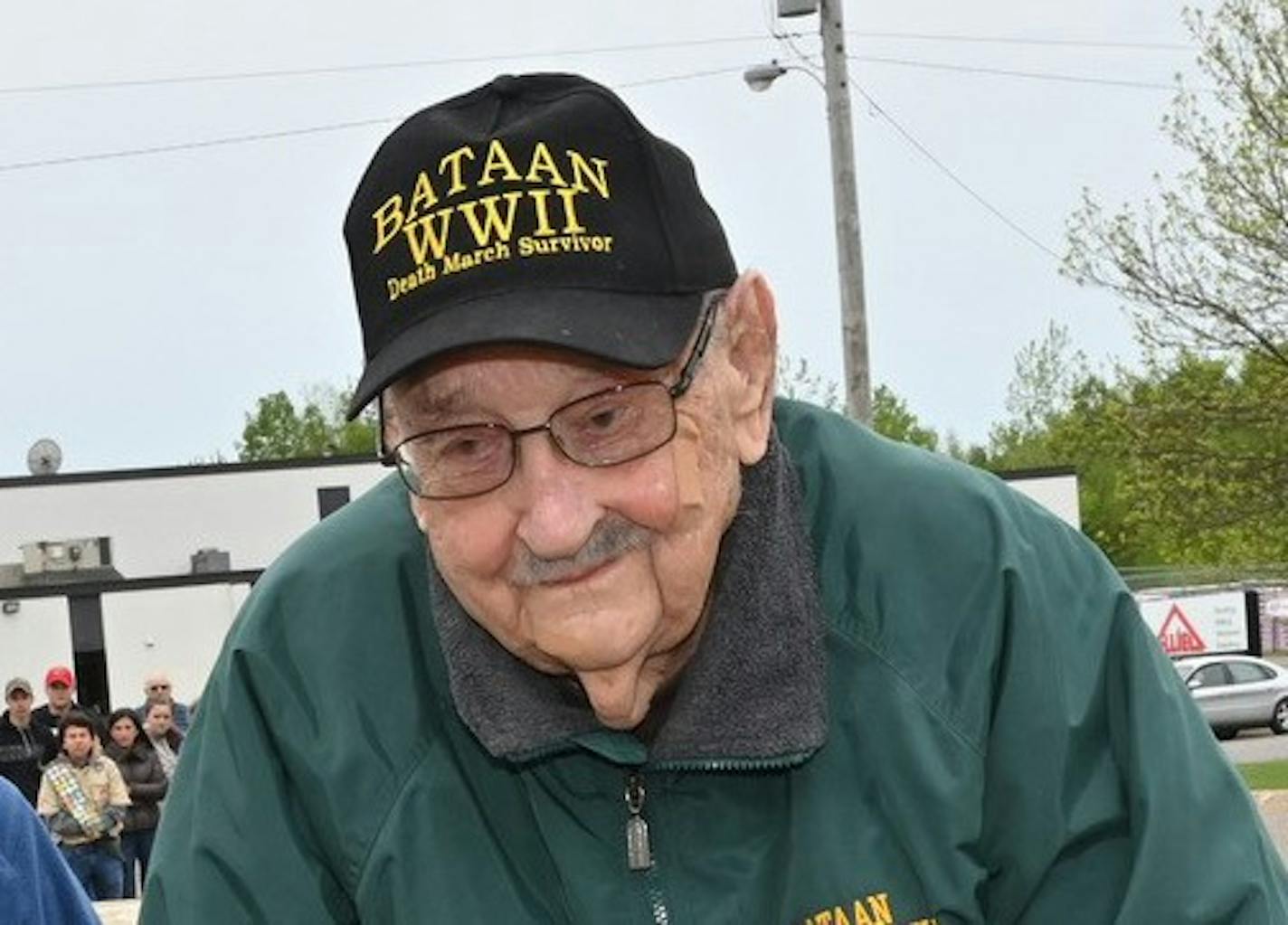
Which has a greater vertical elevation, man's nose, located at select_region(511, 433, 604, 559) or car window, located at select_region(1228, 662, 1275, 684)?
man's nose, located at select_region(511, 433, 604, 559)

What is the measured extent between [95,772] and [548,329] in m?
11.9

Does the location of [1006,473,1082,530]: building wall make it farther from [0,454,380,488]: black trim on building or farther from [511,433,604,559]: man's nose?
[511,433,604,559]: man's nose

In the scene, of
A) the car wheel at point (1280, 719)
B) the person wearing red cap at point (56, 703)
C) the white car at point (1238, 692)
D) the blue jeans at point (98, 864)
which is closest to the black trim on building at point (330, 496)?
the white car at point (1238, 692)

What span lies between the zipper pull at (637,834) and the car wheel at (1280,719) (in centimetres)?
3137

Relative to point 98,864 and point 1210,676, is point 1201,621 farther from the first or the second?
point 98,864

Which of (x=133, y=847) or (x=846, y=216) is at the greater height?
(x=846, y=216)

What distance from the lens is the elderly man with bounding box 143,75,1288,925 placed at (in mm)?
2084

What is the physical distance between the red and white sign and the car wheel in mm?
6183

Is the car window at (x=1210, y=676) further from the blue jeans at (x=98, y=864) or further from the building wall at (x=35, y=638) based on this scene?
the blue jeans at (x=98, y=864)

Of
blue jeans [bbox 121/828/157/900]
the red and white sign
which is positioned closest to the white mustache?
blue jeans [bbox 121/828/157/900]

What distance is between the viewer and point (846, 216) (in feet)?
61.6

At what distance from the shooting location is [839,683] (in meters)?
2.28

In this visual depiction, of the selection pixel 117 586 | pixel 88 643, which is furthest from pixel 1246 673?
pixel 88 643

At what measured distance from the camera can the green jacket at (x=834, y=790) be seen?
2188 millimetres
